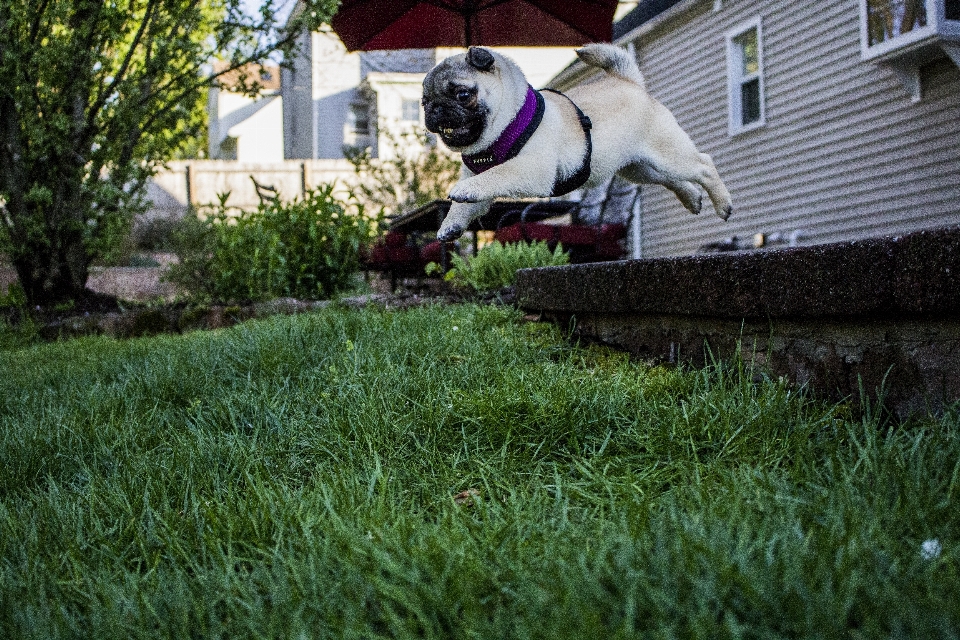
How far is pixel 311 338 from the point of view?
13.8 feet

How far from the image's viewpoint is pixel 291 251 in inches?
311

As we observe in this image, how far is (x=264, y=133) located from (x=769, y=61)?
2451cm

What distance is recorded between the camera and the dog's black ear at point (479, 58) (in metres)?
1.75

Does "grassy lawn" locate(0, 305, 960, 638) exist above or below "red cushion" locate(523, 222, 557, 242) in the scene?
below

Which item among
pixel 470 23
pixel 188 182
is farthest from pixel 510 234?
pixel 188 182

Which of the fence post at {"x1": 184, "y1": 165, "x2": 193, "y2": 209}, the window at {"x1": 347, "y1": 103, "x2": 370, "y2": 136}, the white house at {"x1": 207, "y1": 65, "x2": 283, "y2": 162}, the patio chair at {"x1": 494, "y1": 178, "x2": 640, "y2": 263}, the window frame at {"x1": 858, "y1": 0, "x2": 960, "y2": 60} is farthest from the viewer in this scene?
the white house at {"x1": 207, "y1": 65, "x2": 283, "y2": 162}

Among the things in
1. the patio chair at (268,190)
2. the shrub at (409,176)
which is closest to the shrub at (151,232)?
the shrub at (409,176)

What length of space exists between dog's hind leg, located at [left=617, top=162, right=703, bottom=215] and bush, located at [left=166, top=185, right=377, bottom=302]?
18.8ft

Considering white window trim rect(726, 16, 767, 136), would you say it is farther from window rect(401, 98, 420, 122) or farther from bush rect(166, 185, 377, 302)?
window rect(401, 98, 420, 122)

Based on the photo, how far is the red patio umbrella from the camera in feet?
9.50

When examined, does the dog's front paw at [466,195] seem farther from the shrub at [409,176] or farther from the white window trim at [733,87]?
Answer: the shrub at [409,176]

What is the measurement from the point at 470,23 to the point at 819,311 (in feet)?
5.13

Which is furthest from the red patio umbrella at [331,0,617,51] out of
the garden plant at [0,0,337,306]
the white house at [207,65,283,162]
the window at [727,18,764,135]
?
the white house at [207,65,283,162]

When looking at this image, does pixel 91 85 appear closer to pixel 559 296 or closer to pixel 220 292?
pixel 220 292
